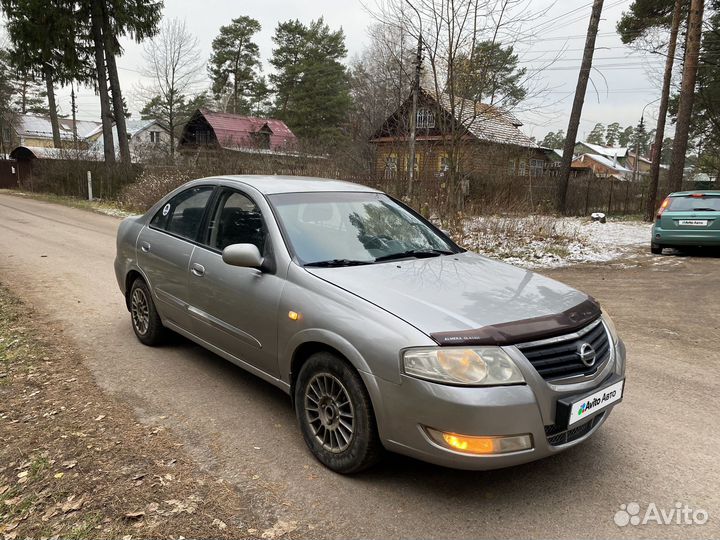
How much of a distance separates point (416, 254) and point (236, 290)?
1.30 metres

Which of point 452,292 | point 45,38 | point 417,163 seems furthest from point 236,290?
point 45,38

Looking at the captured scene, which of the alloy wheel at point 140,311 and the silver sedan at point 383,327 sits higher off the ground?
the silver sedan at point 383,327

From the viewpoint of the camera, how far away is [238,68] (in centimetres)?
5138

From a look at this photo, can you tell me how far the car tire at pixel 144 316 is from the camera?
4.89 meters

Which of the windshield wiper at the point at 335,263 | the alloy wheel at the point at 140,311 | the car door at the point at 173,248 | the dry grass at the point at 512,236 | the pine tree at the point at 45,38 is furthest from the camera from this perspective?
the pine tree at the point at 45,38

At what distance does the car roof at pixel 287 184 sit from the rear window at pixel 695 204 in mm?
9409

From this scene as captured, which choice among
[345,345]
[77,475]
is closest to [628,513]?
[345,345]

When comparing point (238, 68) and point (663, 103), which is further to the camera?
point (238, 68)

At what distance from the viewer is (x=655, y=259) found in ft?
37.4

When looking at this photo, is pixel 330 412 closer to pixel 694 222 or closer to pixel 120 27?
pixel 694 222

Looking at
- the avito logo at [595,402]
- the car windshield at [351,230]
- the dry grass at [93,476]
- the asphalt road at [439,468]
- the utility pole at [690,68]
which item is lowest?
the dry grass at [93,476]

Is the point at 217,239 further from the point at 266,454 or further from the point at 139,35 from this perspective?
the point at 139,35

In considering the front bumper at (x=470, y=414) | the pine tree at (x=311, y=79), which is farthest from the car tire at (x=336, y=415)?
the pine tree at (x=311, y=79)

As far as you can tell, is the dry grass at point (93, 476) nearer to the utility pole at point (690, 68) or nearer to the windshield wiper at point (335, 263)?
the windshield wiper at point (335, 263)
